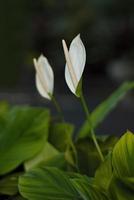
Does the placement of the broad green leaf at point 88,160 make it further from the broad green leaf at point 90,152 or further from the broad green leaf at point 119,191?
the broad green leaf at point 119,191

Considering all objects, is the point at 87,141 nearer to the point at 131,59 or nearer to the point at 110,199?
the point at 110,199

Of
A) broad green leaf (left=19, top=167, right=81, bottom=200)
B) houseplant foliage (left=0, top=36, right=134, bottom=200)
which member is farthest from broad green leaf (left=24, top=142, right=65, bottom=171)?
broad green leaf (left=19, top=167, right=81, bottom=200)

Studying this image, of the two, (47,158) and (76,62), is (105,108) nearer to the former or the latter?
(47,158)

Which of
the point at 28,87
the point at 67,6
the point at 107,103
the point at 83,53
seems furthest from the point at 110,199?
the point at 67,6

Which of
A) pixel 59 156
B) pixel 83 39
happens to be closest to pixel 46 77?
pixel 59 156

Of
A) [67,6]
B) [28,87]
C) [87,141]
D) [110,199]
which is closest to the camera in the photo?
[110,199]

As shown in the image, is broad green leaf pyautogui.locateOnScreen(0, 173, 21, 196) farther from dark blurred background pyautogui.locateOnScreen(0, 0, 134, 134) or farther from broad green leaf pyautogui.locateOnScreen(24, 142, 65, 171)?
dark blurred background pyautogui.locateOnScreen(0, 0, 134, 134)
